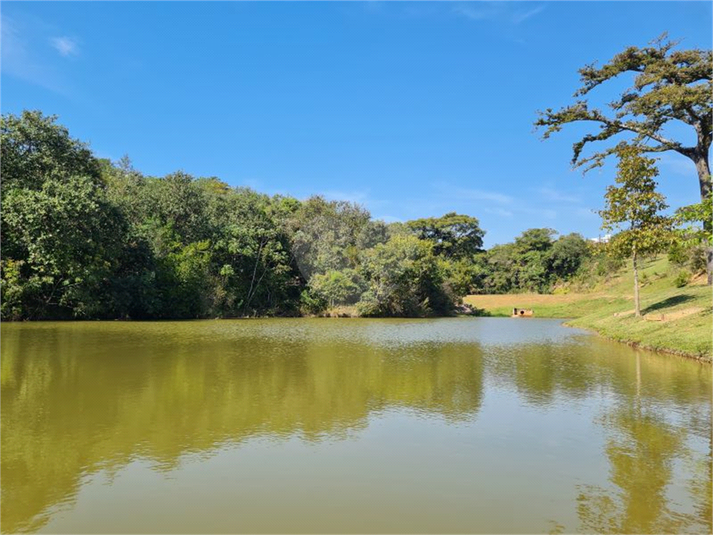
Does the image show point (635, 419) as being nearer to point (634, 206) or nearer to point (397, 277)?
point (634, 206)

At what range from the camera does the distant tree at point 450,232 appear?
66.8 meters

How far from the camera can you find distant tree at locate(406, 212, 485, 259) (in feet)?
219

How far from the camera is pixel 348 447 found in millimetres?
6574

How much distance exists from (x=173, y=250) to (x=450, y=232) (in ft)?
135

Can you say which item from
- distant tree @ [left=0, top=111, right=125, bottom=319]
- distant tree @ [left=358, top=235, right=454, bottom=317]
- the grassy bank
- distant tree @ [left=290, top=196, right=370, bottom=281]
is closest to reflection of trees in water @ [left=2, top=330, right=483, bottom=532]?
the grassy bank

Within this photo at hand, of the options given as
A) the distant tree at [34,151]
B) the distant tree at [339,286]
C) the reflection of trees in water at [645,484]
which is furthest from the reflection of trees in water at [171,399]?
the distant tree at [339,286]

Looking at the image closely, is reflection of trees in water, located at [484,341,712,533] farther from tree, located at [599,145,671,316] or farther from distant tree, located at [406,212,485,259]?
distant tree, located at [406,212,485,259]

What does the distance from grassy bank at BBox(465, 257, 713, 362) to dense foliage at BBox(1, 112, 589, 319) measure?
1085 centimetres

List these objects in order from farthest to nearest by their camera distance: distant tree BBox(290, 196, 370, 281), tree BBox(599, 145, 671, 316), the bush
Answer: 1. distant tree BBox(290, 196, 370, 281)
2. the bush
3. tree BBox(599, 145, 671, 316)

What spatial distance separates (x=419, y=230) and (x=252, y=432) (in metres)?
61.2

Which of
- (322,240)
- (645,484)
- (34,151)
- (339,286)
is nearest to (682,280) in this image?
(339,286)

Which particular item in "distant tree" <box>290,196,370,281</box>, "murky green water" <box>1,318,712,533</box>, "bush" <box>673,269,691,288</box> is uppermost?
"distant tree" <box>290,196,370,281</box>

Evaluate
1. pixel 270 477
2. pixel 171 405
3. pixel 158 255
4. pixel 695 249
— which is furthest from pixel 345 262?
pixel 270 477

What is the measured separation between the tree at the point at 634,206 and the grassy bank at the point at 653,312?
1.98m
